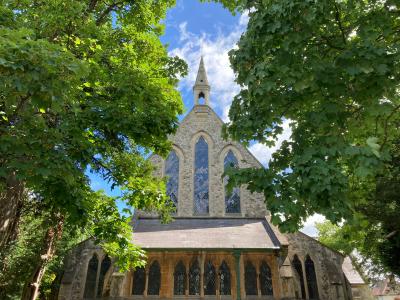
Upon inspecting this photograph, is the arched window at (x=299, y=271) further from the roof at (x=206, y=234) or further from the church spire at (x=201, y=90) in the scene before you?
the church spire at (x=201, y=90)

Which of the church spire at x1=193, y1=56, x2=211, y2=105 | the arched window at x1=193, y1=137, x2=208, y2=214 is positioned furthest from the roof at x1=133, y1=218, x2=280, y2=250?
the church spire at x1=193, y1=56, x2=211, y2=105

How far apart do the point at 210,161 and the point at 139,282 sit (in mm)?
8198

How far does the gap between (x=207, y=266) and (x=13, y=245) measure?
7.98 metres

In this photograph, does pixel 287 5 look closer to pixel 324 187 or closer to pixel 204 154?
pixel 324 187

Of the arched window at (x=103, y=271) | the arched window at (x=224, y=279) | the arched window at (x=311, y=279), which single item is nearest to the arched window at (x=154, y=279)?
the arched window at (x=103, y=271)

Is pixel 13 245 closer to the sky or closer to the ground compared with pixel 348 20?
closer to the ground

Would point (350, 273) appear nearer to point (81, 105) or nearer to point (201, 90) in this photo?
point (81, 105)

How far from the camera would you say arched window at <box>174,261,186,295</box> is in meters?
14.1

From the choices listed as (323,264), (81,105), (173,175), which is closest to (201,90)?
(173,175)

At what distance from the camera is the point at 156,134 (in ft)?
23.4

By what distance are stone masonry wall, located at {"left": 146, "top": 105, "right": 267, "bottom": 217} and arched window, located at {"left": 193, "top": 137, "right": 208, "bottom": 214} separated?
0.28 m

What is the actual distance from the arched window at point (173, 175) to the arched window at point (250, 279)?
5.79 metres

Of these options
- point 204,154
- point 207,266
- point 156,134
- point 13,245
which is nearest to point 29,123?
point 156,134

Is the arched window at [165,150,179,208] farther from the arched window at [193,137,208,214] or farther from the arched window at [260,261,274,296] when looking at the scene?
the arched window at [260,261,274,296]
